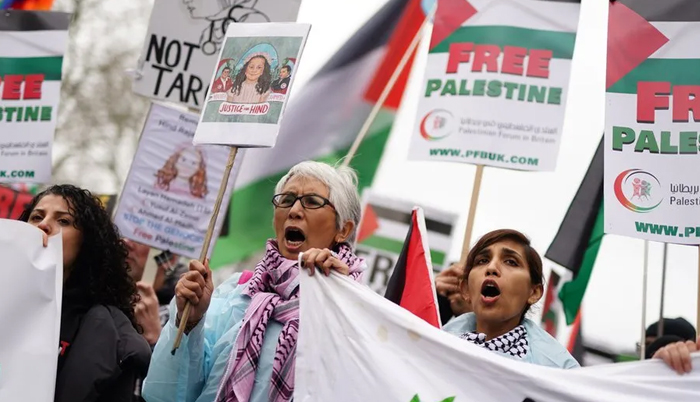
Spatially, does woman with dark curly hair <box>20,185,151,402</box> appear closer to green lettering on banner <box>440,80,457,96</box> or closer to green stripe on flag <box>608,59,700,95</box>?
green stripe on flag <box>608,59,700,95</box>

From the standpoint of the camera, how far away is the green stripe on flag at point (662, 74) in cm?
516

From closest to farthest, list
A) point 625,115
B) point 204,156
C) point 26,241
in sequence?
point 26,241 → point 625,115 → point 204,156

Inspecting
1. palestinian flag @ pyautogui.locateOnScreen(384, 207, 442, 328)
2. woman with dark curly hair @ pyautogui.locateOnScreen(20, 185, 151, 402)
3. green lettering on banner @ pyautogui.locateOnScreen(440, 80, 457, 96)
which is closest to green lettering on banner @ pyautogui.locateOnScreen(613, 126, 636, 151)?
palestinian flag @ pyautogui.locateOnScreen(384, 207, 442, 328)

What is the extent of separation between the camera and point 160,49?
7.66 meters

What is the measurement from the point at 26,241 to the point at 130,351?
516 mm

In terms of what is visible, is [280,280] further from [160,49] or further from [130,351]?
[160,49]

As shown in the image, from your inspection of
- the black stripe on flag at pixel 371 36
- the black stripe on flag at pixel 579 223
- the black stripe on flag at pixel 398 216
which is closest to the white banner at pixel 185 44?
the black stripe on flag at pixel 371 36

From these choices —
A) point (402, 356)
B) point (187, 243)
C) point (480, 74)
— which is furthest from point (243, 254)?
point (402, 356)

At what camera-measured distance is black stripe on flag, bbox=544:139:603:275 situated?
7156 millimetres

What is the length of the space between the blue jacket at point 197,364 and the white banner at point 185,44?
10.7ft

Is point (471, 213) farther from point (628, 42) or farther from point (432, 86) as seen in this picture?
point (628, 42)

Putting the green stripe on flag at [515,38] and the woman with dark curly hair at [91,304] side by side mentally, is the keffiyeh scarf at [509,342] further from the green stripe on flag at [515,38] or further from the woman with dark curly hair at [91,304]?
the green stripe on flag at [515,38]

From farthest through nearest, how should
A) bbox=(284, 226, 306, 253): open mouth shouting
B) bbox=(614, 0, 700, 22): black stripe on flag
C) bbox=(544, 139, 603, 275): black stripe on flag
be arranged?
bbox=(544, 139, 603, 275): black stripe on flag → bbox=(614, 0, 700, 22): black stripe on flag → bbox=(284, 226, 306, 253): open mouth shouting

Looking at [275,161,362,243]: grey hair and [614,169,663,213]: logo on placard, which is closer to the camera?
[275,161,362,243]: grey hair
